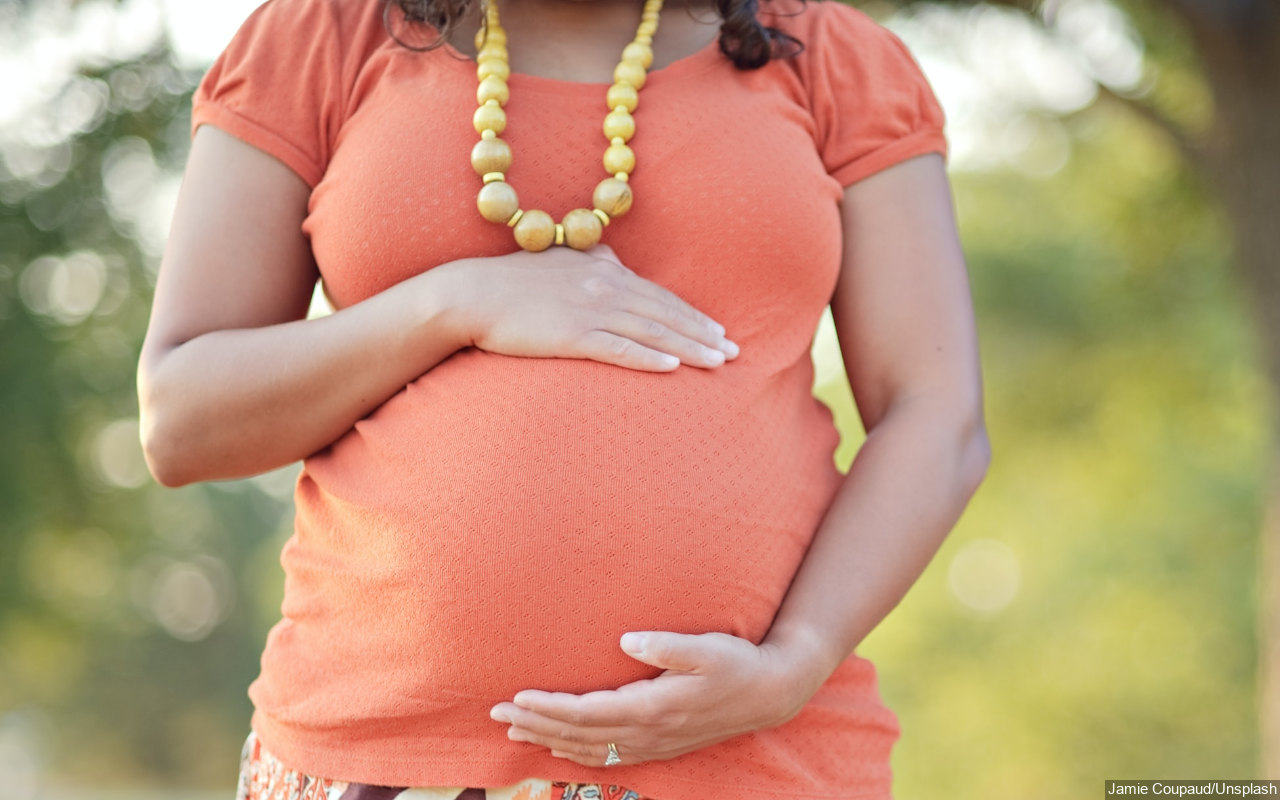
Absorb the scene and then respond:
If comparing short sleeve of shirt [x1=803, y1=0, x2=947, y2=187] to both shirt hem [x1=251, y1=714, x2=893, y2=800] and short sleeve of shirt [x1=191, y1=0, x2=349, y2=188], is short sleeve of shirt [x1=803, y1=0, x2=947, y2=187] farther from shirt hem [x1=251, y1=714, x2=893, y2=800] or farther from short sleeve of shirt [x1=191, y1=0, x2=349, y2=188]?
shirt hem [x1=251, y1=714, x2=893, y2=800]

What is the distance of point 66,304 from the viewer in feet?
25.2

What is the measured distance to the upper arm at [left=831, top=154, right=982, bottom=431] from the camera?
55.2 inches

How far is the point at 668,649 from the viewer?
1.12m

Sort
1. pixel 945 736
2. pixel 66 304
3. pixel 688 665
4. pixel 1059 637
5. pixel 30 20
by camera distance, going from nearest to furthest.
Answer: pixel 688 665 → pixel 30 20 → pixel 66 304 → pixel 1059 637 → pixel 945 736

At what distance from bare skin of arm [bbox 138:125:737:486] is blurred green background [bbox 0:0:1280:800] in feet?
11.4

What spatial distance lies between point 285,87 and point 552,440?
1.81ft

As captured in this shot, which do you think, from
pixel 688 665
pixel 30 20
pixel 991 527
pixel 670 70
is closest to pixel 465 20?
pixel 670 70

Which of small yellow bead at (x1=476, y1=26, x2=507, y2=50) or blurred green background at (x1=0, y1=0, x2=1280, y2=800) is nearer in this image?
small yellow bead at (x1=476, y1=26, x2=507, y2=50)

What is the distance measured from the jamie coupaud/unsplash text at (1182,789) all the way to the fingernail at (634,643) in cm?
330

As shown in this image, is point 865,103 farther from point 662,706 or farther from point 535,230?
point 662,706

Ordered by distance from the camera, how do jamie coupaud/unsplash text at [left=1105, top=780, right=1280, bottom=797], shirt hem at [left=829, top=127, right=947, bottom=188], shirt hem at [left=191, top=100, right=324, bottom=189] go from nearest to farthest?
1. shirt hem at [left=191, top=100, right=324, bottom=189]
2. shirt hem at [left=829, top=127, right=947, bottom=188]
3. jamie coupaud/unsplash text at [left=1105, top=780, right=1280, bottom=797]

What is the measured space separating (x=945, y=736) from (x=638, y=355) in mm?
9670

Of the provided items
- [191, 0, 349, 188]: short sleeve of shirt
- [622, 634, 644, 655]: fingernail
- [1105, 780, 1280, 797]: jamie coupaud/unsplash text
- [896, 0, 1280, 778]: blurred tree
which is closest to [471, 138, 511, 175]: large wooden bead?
[191, 0, 349, 188]: short sleeve of shirt

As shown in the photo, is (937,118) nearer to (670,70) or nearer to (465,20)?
(670,70)
